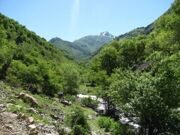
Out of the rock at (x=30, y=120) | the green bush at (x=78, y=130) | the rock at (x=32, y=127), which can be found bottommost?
the green bush at (x=78, y=130)

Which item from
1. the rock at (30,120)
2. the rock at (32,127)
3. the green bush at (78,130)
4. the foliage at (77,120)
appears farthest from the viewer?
the foliage at (77,120)

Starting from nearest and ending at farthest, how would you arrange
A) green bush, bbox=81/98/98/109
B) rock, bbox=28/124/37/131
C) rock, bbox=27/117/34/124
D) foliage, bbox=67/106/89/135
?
rock, bbox=28/124/37/131 → rock, bbox=27/117/34/124 → foliage, bbox=67/106/89/135 → green bush, bbox=81/98/98/109

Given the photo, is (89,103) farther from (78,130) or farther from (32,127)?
(32,127)

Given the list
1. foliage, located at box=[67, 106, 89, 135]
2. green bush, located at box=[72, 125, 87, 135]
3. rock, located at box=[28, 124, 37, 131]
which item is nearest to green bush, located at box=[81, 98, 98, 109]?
foliage, located at box=[67, 106, 89, 135]

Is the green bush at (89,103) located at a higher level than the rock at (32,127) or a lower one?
higher

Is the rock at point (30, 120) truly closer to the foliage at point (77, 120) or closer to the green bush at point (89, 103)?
the foliage at point (77, 120)

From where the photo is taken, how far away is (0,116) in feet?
78.1

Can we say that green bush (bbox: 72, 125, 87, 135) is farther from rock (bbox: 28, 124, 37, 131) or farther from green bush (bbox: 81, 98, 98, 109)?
green bush (bbox: 81, 98, 98, 109)

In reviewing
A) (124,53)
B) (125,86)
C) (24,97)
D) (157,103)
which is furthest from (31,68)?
(124,53)

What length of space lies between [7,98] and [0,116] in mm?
7496

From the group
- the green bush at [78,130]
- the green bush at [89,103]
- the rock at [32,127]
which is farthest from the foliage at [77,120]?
the green bush at [89,103]

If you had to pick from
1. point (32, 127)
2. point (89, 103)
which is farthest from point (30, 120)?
point (89, 103)

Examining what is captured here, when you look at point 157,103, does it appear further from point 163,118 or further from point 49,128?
point 49,128

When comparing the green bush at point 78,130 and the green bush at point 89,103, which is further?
the green bush at point 89,103
